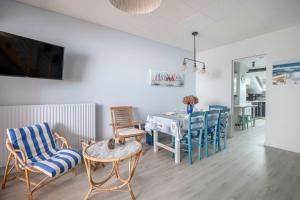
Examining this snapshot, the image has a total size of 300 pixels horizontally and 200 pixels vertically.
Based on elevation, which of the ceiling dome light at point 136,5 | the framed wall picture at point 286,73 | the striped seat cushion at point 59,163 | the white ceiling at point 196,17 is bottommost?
the striped seat cushion at point 59,163

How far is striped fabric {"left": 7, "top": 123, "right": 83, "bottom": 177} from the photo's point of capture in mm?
1769

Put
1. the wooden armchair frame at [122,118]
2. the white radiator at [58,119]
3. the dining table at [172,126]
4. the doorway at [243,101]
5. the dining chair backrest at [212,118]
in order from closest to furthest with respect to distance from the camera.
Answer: the white radiator at [58,119], the dining table at [172,126], the dining chair backrest at [212,118], the wooden armchair frame at [122,118], the doorway at [243,101]

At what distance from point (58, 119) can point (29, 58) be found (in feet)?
3.40

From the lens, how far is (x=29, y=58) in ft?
7.32

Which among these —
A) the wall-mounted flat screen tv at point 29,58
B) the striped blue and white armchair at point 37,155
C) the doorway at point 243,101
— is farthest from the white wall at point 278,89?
the wall-mounted flat screen tv at point 29,58

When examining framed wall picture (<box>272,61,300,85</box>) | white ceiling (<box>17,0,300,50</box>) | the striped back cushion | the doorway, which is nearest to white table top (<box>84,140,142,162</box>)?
the striped back cushion

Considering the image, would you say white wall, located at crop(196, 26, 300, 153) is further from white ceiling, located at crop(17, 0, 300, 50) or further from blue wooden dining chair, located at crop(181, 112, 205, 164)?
blue wooden dining chair, located at crop(181, 112, 205, 164)

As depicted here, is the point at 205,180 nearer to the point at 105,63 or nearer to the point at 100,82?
the point at 100,82

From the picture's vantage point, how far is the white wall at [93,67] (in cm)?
241

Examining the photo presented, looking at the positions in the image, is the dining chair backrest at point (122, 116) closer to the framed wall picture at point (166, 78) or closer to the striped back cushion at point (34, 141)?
the framed wall picture at point (166, 78)

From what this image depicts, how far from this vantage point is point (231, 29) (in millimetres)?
3375

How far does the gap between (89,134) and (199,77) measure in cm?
396

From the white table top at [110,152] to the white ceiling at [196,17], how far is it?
2.24 metres

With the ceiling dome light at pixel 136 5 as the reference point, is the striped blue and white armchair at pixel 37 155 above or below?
below
